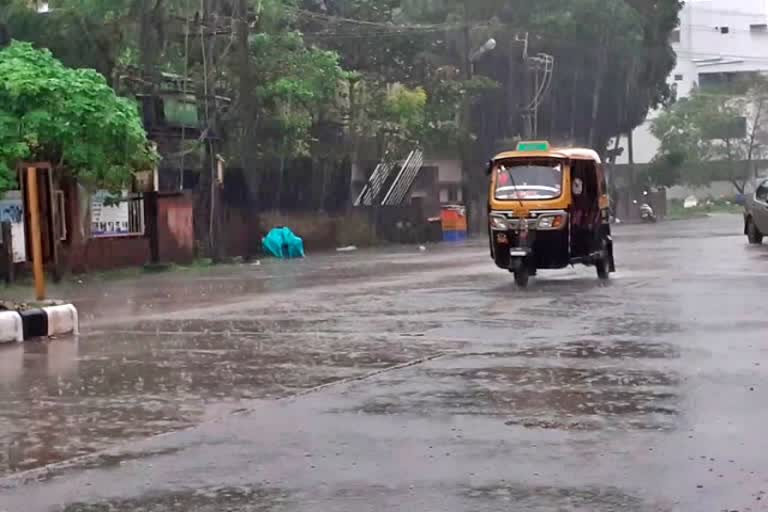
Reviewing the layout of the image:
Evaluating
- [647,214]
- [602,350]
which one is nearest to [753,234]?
[602,350]

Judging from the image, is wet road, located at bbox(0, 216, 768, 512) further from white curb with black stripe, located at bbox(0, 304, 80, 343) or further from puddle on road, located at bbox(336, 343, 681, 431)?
white curb with black stripe, located at bbox(0, 304, 80, 343)

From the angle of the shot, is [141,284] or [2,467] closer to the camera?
[2,467]

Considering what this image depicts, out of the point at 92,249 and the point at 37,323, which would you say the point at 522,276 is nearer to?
the point at 37,323

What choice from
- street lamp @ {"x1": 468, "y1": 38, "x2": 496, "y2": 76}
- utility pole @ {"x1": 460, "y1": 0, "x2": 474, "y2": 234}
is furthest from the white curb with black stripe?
utility pole @ {"x1": 460, "y1": 0, "x2": 474, "y2": 234}

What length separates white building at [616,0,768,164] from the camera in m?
98.7

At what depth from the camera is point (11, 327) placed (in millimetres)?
14062

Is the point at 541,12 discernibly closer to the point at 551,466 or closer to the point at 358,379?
the point at 358,379

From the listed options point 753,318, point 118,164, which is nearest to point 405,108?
point 118,164

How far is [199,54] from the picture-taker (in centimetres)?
3306

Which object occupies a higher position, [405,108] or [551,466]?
[405,108]

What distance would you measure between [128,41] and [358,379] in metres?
22.1

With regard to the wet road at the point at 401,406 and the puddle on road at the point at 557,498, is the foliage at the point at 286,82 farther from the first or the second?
the puddle on road at the point at 557,498

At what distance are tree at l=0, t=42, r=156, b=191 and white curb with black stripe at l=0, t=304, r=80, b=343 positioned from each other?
8.79 m

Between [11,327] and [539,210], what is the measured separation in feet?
28.9
